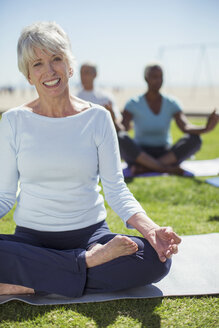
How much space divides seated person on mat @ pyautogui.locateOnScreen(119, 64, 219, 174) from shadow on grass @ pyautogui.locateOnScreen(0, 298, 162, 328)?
2943 millimetres

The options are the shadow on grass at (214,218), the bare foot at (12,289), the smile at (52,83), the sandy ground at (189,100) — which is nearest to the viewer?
the bare foot at (12,289)

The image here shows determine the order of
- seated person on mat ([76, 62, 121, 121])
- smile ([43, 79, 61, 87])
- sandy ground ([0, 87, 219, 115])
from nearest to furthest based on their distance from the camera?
1. smile ([43, 79, 61, 87])
2. seated person on mat ([76, 62, 121, 121])
3. sandy ground ([0, 87, 219, 115])

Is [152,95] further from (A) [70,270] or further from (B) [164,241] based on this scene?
A: (A) [70,270]

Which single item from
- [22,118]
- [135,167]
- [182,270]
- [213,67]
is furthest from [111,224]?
[213,67]

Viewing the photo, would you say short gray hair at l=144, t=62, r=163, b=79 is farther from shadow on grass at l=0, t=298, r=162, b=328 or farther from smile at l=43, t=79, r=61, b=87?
shadow on grass at l=0, t=298, r=162, b=328

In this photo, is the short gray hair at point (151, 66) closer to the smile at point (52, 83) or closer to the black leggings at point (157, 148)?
the black leggings at point (157, 148)

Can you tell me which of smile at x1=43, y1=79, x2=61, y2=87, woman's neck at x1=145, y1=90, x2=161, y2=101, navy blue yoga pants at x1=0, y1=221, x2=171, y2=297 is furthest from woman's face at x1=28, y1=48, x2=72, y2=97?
woman's neck at x1=145, y1=90, x2=161, y2=101

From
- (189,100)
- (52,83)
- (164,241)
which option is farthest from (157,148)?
(189,100)

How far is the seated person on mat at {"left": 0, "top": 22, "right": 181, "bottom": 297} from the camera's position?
1.80m

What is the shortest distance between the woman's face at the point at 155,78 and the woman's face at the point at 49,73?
2721 mm

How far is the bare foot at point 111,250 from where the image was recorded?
67.5 inches

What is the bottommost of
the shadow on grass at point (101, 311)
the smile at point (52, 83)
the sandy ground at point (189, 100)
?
the sandy ground at point (189, 100)

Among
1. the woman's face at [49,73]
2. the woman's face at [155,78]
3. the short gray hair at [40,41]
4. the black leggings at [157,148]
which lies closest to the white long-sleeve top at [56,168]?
the woman's face at [49,73]

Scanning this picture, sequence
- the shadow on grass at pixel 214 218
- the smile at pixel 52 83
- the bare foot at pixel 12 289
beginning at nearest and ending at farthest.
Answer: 1. the bare foot at pixel 12 289
2. the smile at pixel 52 83
3. the shadow on grass at pixel 214 218
